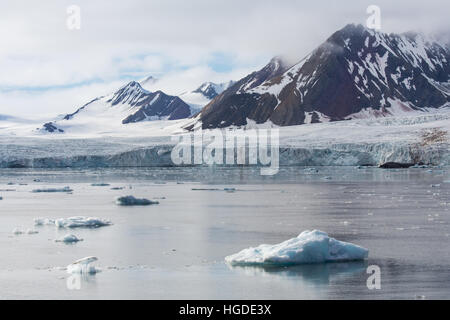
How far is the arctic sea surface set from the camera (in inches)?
468

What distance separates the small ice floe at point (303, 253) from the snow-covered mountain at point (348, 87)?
143046 millimetres

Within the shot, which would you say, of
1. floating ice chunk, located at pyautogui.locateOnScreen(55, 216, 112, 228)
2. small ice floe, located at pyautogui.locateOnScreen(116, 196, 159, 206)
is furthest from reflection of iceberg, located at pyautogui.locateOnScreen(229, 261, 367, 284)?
small ice floe, located at pyautogui.locateOnScreen(116, 196, 159, 206)

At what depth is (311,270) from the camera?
13398 mm

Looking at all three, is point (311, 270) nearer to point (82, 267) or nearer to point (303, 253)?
point (303, 253)

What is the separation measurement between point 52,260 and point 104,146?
7138cm

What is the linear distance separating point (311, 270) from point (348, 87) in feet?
532

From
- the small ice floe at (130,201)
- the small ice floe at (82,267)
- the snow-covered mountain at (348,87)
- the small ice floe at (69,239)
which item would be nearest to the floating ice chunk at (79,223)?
the small ice floe at (69,239)

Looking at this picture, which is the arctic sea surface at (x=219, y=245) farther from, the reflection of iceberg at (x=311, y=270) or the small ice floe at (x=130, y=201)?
the small ice floe at (x=130, y=201)

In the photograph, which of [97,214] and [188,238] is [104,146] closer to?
[97,214]

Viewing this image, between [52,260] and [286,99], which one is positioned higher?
[286,99]

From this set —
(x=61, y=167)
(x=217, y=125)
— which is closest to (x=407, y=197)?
(x=61, y=167)

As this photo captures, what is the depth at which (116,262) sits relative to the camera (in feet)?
47.9

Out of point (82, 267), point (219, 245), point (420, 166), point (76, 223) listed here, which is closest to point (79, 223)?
point (76, 223)

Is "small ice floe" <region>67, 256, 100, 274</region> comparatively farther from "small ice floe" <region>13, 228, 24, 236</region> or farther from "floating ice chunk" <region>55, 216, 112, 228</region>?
"floating ice chunk" <region>55, 216, 112, 228</region>
